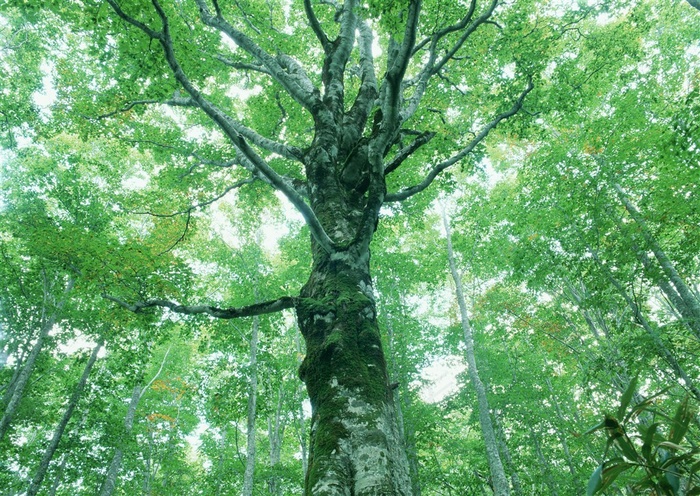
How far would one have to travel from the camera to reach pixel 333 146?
434cm

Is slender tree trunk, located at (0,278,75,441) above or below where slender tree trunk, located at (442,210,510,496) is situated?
above

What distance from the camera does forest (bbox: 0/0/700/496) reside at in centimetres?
306

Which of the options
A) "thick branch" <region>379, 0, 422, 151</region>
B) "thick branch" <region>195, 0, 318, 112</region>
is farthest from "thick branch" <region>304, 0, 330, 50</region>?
"thick branch" <region>379, 0, 422, 151</region>

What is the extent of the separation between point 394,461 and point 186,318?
8.58 m

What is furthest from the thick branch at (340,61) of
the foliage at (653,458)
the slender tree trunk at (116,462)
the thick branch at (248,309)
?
the slender tree trunk at (116,462)

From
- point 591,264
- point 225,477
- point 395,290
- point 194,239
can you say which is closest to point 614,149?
point 591,264

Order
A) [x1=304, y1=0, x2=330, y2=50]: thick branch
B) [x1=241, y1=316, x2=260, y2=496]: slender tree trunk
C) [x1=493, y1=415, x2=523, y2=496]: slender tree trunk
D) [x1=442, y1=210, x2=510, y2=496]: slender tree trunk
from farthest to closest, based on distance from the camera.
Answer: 1. [x1=493, y1=415, x2=523, y2=496]: slender tree trunk
2. [x1=241, y1=316, x2=260, y2=496]: slender tree trunk
3. [x1=442, y1=210, x2=510, y2=496]: slender tree trunk
4. [x1=304, y1=0, x2=330, y2=50]: thick branch

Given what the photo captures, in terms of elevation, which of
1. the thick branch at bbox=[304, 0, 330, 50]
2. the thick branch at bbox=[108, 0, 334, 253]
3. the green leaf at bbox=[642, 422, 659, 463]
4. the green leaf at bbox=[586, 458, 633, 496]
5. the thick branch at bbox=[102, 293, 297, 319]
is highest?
the thick branch at bbox=[304, 0, 330, 50]

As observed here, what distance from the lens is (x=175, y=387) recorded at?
18.1m

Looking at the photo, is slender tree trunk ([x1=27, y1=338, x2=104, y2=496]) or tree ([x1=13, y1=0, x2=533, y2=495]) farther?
slender tree trunk ([x1=27, y1=338, x2=104, y2=496])

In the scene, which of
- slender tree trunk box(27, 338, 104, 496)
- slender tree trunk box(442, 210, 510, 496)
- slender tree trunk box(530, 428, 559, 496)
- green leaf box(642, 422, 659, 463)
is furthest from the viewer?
slender tree trunk box(530, 428, 559, 496)

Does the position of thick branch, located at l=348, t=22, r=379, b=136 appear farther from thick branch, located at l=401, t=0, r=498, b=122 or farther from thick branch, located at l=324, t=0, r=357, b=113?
thick branch, located at l=401, t=0, r=498, b=122

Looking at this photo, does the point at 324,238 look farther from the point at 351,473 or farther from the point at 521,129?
the point at 521,129

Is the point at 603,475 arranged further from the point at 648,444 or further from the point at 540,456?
the point at 540,456
